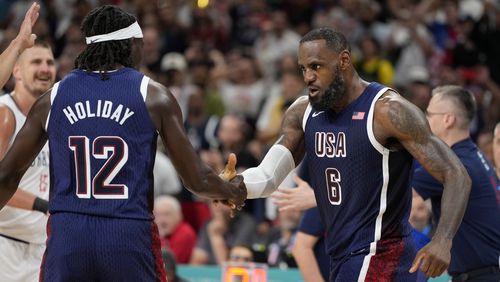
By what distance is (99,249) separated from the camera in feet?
19.2

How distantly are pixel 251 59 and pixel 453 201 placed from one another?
10.2 m

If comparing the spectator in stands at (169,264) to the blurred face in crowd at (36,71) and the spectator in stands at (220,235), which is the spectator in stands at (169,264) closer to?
the spectator in stands at (220,235)

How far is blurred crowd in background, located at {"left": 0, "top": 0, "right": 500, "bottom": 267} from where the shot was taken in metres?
13.8

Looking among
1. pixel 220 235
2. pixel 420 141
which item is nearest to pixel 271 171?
pixel 420 141

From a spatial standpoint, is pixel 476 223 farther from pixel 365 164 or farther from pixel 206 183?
pixel 206 183

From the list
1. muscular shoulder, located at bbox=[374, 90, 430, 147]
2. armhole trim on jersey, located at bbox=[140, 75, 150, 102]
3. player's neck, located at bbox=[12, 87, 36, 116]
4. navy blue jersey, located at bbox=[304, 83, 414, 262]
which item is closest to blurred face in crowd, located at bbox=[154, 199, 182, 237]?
player's neck, located at bbox=[12, 87, 36, 116]

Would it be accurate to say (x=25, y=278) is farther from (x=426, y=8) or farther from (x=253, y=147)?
(x=426, y=8)

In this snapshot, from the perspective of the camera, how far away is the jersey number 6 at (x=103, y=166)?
5.90 metres

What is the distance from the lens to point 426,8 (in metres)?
17.0

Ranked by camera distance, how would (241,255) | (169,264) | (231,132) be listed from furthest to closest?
(231,132) → (241,255) → (169,264)

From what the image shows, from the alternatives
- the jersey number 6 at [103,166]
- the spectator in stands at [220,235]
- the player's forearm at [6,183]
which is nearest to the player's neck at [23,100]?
the player's forearm at [6,183]

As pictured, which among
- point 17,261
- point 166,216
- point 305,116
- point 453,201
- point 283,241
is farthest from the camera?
point 166,216

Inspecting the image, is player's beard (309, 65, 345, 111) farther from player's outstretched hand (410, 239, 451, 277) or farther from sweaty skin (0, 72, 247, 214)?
player's outstretched hand (410, 239, 451, 277)

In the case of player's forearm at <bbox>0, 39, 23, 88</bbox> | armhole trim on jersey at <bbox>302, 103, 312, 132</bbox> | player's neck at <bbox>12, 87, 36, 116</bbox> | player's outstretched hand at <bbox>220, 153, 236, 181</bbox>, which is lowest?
player's outstretched hand at <bbox>220, 153, 236, 181</bbox>
